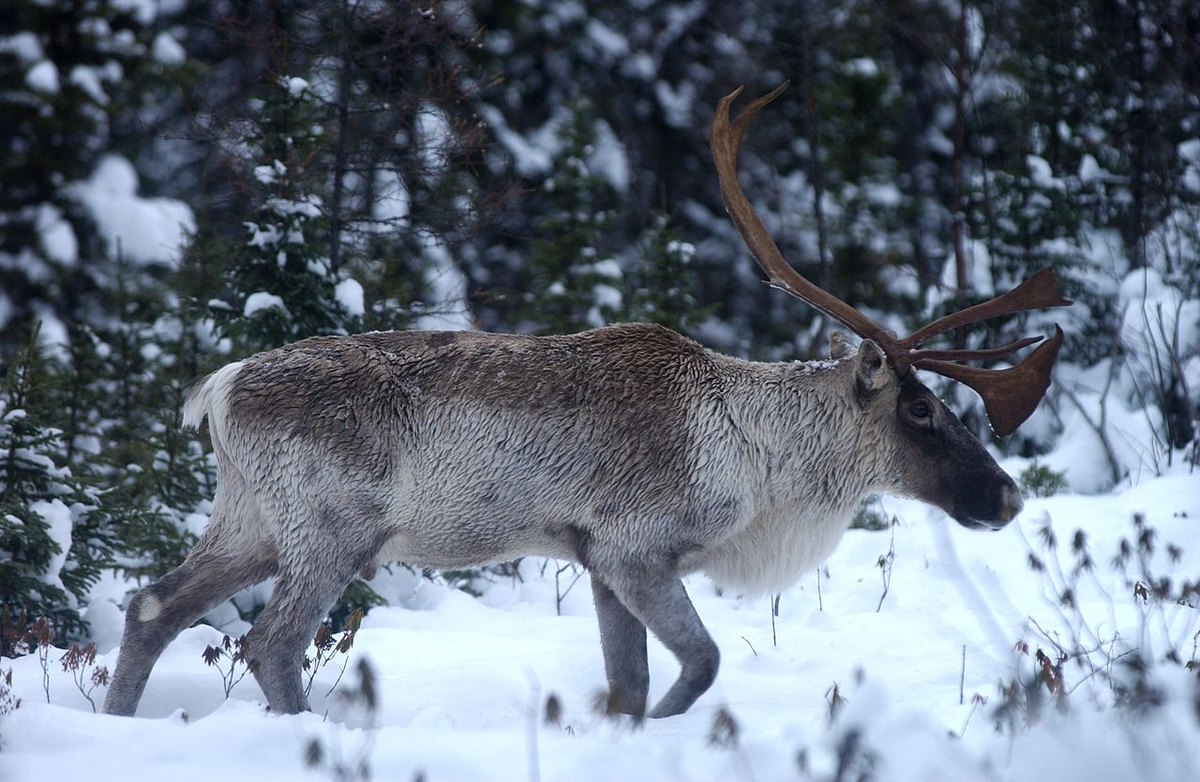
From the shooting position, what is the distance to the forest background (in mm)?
6352

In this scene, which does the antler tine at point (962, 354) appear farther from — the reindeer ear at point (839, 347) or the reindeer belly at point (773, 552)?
the reindeer belly at point (773, 552)

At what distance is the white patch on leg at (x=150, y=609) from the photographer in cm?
419

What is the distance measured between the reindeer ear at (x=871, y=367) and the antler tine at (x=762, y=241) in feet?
0.53

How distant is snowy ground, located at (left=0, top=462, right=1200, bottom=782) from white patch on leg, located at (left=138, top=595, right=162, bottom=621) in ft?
1.03

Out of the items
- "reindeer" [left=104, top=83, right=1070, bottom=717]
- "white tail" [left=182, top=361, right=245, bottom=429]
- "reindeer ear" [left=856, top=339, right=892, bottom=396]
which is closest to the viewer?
"reindeer" [left=104, top=83, right=1070, bottom=717]

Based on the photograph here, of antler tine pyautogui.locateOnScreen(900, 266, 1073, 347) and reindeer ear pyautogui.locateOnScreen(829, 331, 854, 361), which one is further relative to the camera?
reindeer ear pyautogui.locateOnScreen(829, 331, 854, 361)

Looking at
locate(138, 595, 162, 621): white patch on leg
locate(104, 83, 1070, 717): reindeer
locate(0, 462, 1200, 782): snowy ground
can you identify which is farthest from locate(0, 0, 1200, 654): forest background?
locate(104, 83, 1070, 717): reindeer

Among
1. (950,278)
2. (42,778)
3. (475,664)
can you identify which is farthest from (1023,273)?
(42,778)

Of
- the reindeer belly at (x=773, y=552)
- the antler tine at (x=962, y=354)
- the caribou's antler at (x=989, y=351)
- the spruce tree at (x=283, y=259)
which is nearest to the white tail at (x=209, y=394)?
the spruce tree at (x=283, y=259)

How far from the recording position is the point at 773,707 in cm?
418

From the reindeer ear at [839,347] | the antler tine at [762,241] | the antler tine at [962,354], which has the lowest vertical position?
the antler tine at [962,354]

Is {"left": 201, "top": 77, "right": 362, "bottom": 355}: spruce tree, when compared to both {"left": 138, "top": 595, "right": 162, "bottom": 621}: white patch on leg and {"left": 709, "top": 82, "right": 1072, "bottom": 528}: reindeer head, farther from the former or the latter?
{"left": 709, "top": 82, "right": 1072, "bottom": 528}: reindeer head

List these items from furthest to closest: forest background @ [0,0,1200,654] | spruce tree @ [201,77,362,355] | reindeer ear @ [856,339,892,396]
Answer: forest background @ [0,0,1200,654] → spruce tree @ [201,77,362,355] → reindeer ear @ [856,339,892,396]

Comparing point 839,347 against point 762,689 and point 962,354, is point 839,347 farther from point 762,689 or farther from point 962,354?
point 762,689
